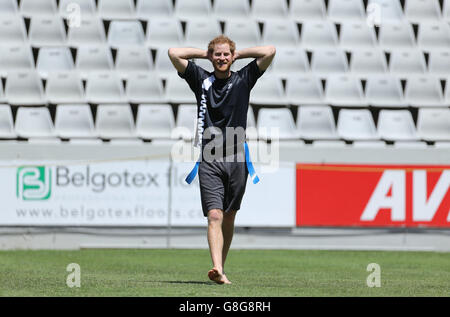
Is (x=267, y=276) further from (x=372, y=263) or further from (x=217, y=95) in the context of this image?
(x=372, y=263)

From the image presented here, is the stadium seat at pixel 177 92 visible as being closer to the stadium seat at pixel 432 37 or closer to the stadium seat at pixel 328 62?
the stadium seat at pixel 328 62

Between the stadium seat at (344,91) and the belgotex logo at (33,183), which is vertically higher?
the stadium seat at (344,91)

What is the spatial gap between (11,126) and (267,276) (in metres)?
Answer: 7.44

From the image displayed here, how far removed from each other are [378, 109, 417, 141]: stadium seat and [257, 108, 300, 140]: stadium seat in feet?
4.82

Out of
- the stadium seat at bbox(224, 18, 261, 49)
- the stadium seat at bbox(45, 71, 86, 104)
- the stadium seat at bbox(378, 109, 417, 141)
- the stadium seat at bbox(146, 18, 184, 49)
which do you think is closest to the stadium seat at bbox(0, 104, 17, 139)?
the stadium seat at bbox(45, 71, 86, 104)

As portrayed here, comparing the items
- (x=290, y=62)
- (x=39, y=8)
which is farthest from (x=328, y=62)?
(x=39, y=8)

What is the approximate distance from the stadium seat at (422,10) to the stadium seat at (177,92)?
196 inches

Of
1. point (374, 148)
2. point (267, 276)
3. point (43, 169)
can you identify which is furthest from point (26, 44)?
point (267, 276)

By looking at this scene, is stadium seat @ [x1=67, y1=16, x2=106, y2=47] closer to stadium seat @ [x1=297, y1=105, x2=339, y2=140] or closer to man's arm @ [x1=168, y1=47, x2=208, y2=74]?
stadium seat @ [x1=297, y1=105, x2=339, y2=140]

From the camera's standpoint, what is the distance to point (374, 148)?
45.1ft

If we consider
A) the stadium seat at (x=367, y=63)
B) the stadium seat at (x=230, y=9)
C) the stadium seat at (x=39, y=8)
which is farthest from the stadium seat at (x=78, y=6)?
the stadium seat at (x=367, y=63)

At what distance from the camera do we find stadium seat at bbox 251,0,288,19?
17172 millimetres

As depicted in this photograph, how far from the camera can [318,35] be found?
55.2 feet

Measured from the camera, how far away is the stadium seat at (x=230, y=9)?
17047mm
